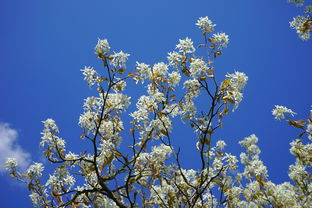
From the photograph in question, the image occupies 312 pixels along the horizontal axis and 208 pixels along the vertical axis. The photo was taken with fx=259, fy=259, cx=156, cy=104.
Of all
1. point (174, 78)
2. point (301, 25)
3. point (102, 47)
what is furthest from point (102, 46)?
point (301, 25)

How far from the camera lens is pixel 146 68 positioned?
4.46 metres

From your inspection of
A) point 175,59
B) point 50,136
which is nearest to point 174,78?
point 175,59

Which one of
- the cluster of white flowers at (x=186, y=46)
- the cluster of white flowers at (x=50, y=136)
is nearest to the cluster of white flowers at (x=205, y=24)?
the cluster of white flowers at (x=186, y=46)

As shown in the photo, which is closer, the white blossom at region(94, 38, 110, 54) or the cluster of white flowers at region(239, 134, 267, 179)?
the white blossom at region(94, 38, 110, 54)

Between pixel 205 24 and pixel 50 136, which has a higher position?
pixel 205 24

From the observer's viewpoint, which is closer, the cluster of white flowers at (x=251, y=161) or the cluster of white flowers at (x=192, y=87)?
the cluster of white flowers at (x=192, y=87)

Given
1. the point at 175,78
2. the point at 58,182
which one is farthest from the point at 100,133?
the point at 175,78

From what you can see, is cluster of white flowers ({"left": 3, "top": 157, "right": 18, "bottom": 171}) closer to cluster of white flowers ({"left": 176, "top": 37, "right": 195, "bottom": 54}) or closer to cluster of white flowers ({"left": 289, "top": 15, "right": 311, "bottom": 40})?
cluster of white flowers ({"left": 176, "top": 37, "right": 195, "bottom": 54})

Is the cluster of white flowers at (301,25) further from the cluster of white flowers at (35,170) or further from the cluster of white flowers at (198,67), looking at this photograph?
the cluster of white flowers at (35,170)

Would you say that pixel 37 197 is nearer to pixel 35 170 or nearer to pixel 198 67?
pixel 35 170

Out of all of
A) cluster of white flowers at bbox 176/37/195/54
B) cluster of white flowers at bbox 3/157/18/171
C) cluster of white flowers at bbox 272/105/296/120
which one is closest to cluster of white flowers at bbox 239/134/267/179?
cluster of white flowers at bbox 272/105/296/120

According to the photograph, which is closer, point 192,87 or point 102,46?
point 102,46

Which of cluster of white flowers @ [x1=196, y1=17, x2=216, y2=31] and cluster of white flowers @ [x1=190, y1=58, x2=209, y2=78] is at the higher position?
cluster of white flowers @ [x1=196, y1=17, x2=216, y2=31]

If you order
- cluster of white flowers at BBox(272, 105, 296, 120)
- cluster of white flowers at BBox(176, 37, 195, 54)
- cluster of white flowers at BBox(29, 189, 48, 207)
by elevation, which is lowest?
cluster of white flowers at BBox(29, 189, 48, 207)
